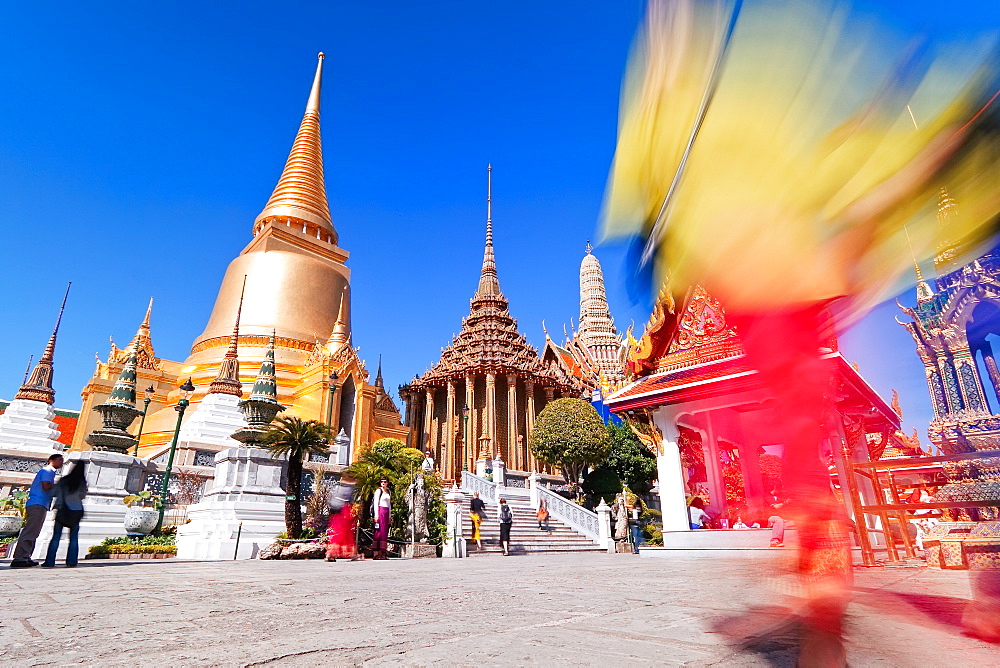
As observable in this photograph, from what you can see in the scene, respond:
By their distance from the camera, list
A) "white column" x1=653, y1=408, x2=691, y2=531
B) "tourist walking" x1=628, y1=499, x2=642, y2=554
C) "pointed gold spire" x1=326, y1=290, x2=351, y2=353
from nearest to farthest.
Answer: "white column" x1=653, y1=408, x2=691, y2=531
"tourist walking" x1=628, y1=499, x2=642, y2=554
"pointed gold spire" x1=326, y1=290, x2=351, y2=353

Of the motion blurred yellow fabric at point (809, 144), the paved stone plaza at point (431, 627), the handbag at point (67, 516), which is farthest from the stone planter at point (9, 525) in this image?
the motion blurred yellow fabric at point (809, 144)

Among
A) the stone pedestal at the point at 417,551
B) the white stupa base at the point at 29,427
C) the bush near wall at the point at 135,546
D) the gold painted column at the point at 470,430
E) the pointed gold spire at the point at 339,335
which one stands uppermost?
the pointed gold spire at the point at 339,335

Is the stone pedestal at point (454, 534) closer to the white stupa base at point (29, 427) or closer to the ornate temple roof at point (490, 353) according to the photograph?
the white stupa base at point (29, 427)

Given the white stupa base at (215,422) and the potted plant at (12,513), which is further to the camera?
the white stupa base at (215,422)

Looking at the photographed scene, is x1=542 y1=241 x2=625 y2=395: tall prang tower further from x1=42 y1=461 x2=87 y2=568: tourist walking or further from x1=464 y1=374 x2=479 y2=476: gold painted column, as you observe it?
x1=42 y1=461 x2=87 y2=568: tourist walking

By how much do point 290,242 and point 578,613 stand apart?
32365mm

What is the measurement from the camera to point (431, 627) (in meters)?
2.10

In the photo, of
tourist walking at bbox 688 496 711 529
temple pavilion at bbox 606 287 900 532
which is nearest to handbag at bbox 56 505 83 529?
temple pavilion at bbox 606 287 900 532

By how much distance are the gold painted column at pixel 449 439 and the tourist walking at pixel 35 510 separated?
2408 centimetres

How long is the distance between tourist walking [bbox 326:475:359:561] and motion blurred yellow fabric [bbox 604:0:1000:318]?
8.16 meters

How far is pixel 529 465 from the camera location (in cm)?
2953

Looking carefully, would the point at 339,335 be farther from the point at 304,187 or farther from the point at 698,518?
the point at 698,518

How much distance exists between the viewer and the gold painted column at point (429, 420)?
3183cm

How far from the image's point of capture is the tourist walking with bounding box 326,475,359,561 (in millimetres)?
8836
